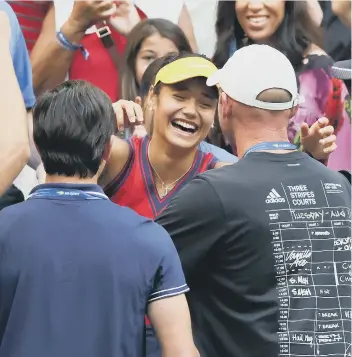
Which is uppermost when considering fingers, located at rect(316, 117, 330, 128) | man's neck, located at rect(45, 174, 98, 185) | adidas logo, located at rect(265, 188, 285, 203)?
man's neck, located at rect(45, 174, 98, 185)

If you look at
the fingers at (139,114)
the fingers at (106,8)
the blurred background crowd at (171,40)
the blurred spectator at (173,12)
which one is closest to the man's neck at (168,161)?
the fingers at (139,114)

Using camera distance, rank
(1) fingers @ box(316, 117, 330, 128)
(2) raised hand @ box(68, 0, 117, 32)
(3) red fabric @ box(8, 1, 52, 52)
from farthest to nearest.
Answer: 1. (3) red fabric @ box(8, 1, 52, 52)
2. (2) raised hand @ box(68, 0, 117, 32)
3. (1) fingers @ box(316, 117, 330, 128)

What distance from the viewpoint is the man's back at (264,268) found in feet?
7.39

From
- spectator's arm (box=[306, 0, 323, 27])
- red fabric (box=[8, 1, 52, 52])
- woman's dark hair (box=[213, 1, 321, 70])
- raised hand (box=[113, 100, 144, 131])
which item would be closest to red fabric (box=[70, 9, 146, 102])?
red fabric (box=[8, 1, 52, 52])

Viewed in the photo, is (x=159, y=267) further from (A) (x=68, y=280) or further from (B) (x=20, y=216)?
(B) (x=20, y=216)

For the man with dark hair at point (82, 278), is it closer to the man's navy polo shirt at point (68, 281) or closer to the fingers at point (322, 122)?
the man's navy polo shirt at point (68, 281)

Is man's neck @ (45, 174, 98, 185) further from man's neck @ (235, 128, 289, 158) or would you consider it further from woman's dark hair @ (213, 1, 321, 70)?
woman's dark hair @ (213, 1, 321, 70)

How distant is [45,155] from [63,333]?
1.45 ft

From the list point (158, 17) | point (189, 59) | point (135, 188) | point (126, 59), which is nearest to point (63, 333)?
point (135, 188)

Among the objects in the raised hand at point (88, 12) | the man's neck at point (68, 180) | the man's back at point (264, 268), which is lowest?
the man's back at point (264, 268)

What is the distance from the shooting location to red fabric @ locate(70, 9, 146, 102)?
372cm

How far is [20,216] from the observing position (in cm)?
194

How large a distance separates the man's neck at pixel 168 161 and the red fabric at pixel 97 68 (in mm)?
852

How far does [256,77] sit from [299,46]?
1447mm
